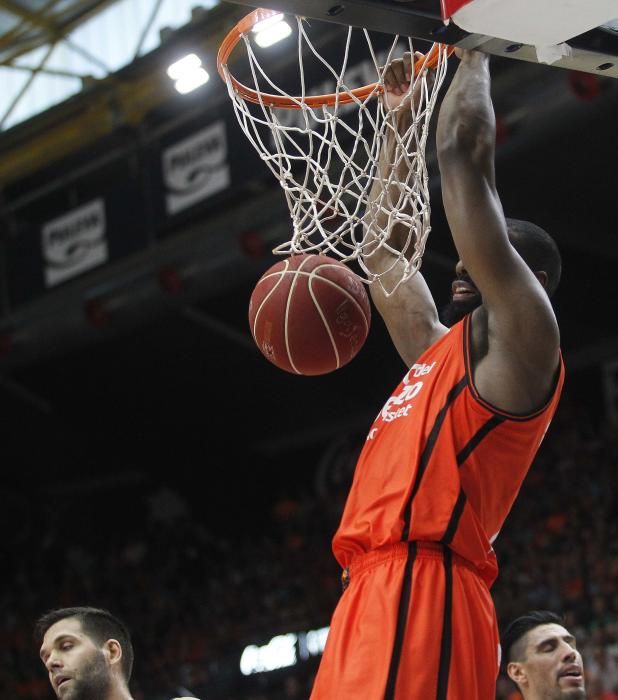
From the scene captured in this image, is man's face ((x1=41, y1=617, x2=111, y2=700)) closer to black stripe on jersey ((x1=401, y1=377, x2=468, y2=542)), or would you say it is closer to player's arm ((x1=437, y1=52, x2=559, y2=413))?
black stripe on jersey ((x1=401, y1=377, x2=468, y2=542))

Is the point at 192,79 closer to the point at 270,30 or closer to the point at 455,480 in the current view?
the point at 270,30

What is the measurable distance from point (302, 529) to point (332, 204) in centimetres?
973

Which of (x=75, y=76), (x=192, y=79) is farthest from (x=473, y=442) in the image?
(x=75, y=76)

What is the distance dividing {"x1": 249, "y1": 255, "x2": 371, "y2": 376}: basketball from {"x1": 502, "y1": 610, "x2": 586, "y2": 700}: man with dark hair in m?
1.10

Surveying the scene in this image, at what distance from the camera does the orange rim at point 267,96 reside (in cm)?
324

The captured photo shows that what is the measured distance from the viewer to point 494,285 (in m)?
2.58

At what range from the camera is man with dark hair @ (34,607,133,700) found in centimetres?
342

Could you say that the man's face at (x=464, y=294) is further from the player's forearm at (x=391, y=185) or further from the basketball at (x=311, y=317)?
the basketball at (x=311, y=317)

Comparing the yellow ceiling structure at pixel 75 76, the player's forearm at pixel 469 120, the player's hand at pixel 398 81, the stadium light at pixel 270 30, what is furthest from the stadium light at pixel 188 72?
the yellow ceiling structure at pixel 75 76

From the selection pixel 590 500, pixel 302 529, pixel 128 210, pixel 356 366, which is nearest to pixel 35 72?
pixel 128 210

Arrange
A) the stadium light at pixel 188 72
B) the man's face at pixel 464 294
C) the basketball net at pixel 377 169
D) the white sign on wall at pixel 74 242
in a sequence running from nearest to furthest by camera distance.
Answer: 1. the man's face at pixel 464 294
2. the basketball net at pixel 377 169
3. the stadium light at pixel 188 72
4. the white sign on wall at pixel 74 242

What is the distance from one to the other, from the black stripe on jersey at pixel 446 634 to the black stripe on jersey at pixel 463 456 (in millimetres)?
53

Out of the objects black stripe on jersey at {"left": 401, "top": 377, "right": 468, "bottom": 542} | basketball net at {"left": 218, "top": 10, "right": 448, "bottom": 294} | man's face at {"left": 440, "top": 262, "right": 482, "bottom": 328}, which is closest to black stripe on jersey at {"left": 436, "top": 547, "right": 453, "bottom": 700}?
black stripe on jersey at {"left": 401, "top": 377, "right": 468, "bottom": 542}

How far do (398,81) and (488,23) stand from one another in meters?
0.77
